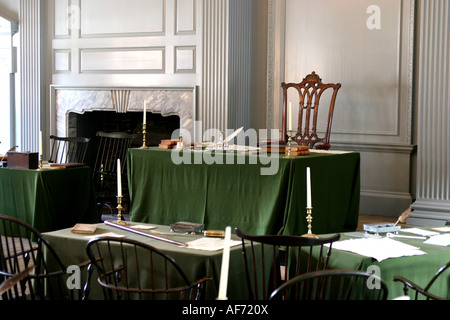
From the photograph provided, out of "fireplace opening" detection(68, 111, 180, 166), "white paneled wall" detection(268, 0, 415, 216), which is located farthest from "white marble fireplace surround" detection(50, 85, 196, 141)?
"white paneled wall" detection(268, 0, 415, 216)

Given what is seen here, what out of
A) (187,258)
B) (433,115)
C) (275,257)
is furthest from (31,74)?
(275,257)

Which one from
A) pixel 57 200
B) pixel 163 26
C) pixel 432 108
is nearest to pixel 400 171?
pixel 432 108

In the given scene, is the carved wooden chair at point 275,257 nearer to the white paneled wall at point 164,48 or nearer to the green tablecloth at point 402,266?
the green tablecloth at point 402,266

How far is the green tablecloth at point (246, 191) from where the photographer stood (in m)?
5.03

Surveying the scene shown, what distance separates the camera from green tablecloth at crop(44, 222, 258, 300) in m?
3.22

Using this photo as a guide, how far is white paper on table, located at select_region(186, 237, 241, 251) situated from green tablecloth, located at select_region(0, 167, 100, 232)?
2.95m

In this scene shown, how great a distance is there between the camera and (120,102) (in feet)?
27.7

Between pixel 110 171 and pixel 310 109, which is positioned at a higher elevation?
pixel 310 109

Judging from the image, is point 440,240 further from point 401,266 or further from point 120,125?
point 120,125

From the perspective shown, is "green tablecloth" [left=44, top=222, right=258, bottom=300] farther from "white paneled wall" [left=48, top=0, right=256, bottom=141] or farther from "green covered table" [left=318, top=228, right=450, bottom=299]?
"white paneled wall" [left=48, top=0, right=256, bottom=141]

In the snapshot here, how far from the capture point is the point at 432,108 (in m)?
7.04

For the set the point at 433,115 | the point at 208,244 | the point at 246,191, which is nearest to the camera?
the point at 208,244

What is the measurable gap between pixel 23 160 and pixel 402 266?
4131 millimetres
